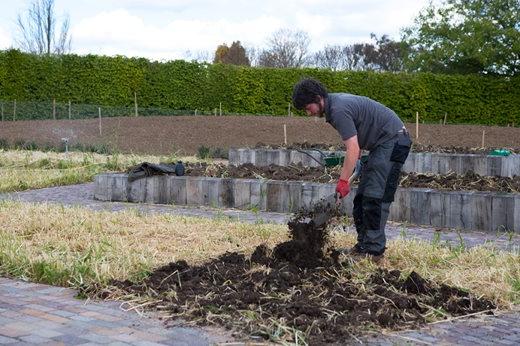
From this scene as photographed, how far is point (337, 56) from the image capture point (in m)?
56.7

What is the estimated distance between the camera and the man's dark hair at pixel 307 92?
577 cm

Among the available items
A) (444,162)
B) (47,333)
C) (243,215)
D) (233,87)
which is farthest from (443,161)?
(233,87)

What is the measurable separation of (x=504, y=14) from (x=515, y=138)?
13.3 m

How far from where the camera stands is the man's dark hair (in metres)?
5.77

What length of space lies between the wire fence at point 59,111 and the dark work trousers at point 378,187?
2430 cm

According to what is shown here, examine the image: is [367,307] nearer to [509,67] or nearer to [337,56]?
[509,67]

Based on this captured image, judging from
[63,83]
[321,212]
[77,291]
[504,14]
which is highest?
[504,14]

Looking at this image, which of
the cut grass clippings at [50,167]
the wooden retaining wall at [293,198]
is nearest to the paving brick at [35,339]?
the wooden retaining wall at [293,198]

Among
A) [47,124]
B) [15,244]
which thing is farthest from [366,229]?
[47,124]

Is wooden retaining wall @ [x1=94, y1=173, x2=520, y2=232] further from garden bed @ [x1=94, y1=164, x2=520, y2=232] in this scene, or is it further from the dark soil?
the dark soil

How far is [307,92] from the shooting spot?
5.77 metres

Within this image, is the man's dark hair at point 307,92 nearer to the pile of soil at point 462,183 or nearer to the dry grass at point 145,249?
the dry grass at point 145,249

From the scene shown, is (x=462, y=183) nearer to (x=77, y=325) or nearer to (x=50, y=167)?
(x=77, y=325)

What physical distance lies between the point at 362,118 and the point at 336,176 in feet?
14.4
